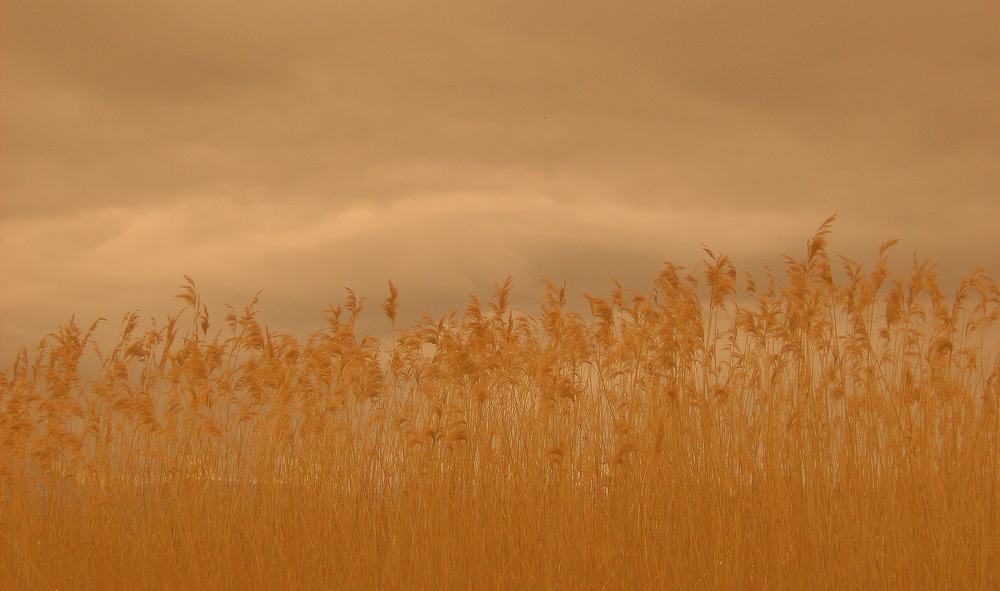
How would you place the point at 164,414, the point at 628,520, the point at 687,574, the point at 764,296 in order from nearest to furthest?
the point at 687,574
the point at 628,520
the point at 764,296
the point at 164,414

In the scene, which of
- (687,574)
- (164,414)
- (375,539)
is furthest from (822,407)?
(164,414)

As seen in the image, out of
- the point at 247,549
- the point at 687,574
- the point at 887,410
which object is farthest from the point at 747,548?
the point at 247,549

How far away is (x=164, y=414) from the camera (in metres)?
6.59

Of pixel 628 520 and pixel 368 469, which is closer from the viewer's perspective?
pixel 628 520

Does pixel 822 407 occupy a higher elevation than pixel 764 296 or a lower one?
lower

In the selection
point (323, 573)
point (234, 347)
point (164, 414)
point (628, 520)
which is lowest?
point (323, 573)

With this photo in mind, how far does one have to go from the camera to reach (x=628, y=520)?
5148 millimetres

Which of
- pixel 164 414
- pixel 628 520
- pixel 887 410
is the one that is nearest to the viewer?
pixel 628 520

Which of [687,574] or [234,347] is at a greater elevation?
[234,347]

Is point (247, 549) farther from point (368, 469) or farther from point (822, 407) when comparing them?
point (822, 407)

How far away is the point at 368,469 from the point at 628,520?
1833 mm

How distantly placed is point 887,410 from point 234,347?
4509 millimetres

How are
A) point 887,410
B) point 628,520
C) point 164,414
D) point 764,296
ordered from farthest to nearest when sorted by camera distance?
point 164,414, point 764,296, point 887,410, point 628,520

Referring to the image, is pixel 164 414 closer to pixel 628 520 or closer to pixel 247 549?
pixel 247 549
